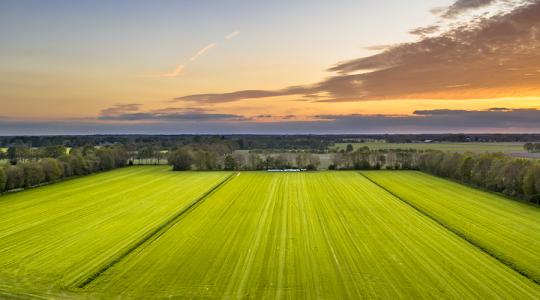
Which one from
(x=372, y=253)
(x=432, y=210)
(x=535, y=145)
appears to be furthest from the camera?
(x=535, y=145)

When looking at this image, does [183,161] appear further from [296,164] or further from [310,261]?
[310,261]

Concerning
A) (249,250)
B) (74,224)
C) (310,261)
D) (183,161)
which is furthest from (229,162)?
(310,261)

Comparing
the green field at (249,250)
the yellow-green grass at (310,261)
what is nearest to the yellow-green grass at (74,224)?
the green field at (249,250)

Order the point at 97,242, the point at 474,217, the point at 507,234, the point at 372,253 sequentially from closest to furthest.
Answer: the point at 372,253 → the point at 97,242 → the point at 507,234 → the point at 474,217

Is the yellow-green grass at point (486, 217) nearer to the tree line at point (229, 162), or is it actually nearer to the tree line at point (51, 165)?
the tree line at point (229, 162)

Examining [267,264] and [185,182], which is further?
[185,182]

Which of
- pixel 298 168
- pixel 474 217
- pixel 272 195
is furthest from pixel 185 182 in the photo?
pixel 474 217

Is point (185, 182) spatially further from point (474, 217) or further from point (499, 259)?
point (499, 259)
